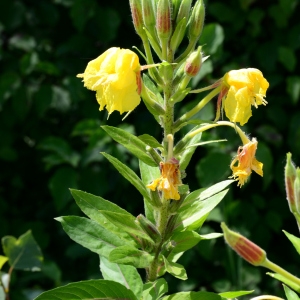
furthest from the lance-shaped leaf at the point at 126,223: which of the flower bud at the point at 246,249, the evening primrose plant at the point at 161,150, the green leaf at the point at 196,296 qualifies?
the flower bud at the point at 246,249

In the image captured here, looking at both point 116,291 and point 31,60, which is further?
point 31,60

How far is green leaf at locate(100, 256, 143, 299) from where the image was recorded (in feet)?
3.66

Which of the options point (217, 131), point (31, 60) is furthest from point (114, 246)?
point (31, 60)

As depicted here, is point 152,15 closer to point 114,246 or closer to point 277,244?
point 114,246

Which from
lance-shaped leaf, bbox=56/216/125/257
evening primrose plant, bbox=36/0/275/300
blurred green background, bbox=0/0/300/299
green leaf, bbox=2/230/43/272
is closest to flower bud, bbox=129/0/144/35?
evening primrose plant, bbox=36/0/275/300

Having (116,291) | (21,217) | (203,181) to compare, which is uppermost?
(116,291)

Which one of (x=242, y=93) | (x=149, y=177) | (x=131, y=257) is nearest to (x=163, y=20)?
(x=242, y=93)

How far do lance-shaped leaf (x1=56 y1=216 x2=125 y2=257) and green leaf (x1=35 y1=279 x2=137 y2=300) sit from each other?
0.09 m

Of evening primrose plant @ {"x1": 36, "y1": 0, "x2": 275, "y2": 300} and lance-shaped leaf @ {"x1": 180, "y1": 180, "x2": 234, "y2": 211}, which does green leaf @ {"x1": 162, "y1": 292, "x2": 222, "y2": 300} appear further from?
lance-shaped leaf @ {"x1": 180, "y1": 180, "x2": 234, "y2": 211}

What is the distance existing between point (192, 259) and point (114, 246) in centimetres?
119

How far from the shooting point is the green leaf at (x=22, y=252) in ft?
4.28

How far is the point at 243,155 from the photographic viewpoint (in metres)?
1.01

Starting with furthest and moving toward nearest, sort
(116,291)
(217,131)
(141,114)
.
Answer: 1. (141,114)
2. (217,131)
3. (116,291)

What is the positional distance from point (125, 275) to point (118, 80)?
398mm
